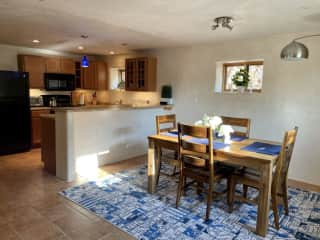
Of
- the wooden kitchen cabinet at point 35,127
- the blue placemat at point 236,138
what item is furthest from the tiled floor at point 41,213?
the blue placemat at point 236,138

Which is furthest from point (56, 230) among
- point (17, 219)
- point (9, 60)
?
point (9, 60)

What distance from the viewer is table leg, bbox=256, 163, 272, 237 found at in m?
2.29

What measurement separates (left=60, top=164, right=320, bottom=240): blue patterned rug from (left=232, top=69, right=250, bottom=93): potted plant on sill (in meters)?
1.88

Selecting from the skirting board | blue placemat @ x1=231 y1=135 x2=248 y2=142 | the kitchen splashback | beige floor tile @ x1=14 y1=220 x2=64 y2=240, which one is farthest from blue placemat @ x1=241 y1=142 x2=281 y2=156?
the kitchen splashback

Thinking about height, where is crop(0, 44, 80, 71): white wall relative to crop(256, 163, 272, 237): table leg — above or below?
above

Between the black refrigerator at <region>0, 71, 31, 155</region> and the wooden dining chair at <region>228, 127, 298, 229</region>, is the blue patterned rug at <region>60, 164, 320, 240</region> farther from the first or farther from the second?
the black refrigerator at <region>0, 71, 31, 155</region>

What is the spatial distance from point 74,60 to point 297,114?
218 inches

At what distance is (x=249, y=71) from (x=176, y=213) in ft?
9.95

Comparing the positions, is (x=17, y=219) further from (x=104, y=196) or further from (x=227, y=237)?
(x=227, y=237)

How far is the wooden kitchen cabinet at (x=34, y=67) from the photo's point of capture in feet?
18.2

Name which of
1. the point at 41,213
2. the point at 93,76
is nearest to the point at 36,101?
the point at 93,76

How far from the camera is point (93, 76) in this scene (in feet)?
22.1

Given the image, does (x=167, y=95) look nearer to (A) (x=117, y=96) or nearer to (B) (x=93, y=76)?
(A) (x=117, y=96)

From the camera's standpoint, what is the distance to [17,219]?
2553 mm
